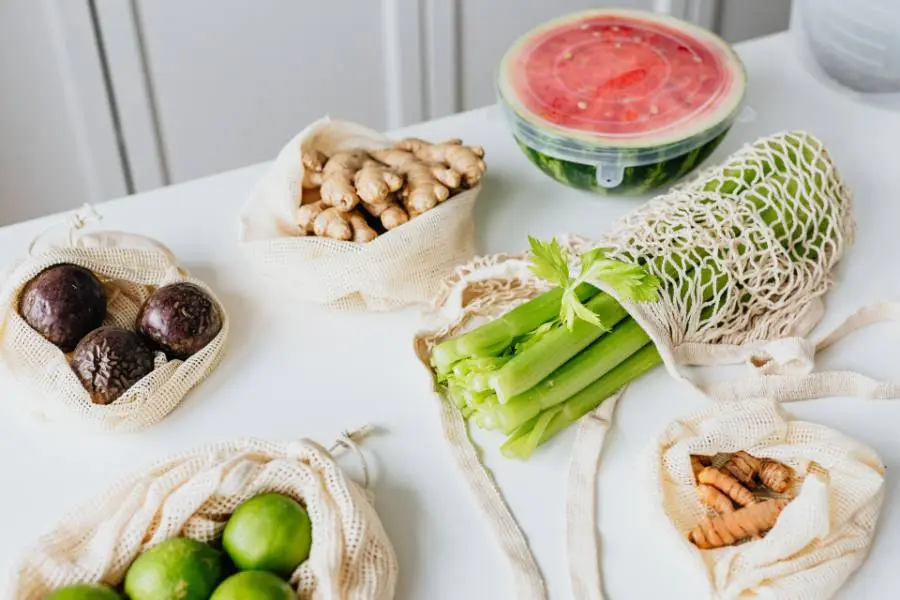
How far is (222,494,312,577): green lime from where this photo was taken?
0.77 meters

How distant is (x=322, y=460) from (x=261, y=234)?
0.29 m

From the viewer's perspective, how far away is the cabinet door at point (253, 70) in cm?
173

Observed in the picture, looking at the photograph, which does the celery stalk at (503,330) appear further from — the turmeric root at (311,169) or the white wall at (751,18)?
the white wall at (751,18)

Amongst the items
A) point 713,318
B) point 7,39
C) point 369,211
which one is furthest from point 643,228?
point 7,39

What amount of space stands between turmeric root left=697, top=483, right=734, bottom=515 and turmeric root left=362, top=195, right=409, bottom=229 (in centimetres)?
37

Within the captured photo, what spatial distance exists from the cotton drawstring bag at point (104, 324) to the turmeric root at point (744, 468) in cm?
46

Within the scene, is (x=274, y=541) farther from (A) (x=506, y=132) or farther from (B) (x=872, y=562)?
(A) (x=506, y=132)

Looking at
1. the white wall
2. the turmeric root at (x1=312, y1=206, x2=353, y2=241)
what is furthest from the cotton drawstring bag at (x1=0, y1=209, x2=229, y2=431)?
the white wall

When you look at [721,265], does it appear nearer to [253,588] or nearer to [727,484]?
[727,484]

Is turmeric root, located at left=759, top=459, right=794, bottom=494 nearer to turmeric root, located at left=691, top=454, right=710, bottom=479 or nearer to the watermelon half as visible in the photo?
turmeric root, located at left=691, top=454, right=710, bottom=479

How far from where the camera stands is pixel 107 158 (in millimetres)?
1842

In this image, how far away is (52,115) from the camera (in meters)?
1.77

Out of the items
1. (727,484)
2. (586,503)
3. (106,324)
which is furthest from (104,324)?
(727,484)

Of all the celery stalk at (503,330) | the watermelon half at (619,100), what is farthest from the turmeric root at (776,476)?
the watermelon half at (619,100)
